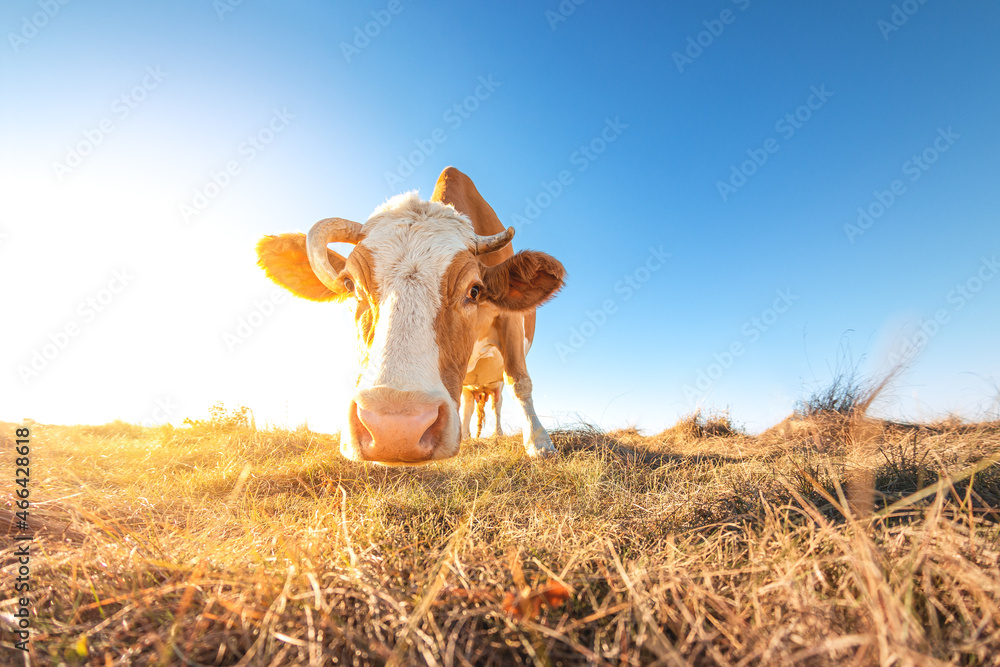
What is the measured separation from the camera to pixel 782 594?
1.07 metres

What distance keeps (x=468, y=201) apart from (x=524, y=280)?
2.79m

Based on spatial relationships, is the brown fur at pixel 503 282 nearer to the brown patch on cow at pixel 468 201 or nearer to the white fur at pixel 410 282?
the brown patch on cow at pixel 468 201

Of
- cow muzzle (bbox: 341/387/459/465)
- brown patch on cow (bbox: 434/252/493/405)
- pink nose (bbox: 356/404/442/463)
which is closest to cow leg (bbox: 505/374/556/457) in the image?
brown patch on cow (bbox: 434/252/493/405)

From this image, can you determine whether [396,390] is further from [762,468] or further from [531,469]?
[762,468]

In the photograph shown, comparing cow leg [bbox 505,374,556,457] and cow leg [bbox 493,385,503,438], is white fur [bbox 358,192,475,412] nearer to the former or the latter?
cow leg [bbox 505,374,556,457]

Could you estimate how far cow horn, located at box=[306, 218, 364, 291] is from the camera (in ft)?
12.2

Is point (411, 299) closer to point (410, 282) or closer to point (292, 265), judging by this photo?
point (410, 282)

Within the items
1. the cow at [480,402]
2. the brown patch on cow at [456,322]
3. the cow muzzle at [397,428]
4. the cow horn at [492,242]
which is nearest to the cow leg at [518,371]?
the cow horn at [492,242]

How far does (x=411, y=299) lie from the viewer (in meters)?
3.12

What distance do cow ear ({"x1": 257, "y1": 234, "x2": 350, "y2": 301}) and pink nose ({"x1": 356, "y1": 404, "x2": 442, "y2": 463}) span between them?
2311mm

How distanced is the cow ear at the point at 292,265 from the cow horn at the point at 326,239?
0.37 meters

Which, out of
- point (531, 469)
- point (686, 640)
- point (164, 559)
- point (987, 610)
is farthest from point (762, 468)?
point (164, 559)

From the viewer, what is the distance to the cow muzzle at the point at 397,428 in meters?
2.37

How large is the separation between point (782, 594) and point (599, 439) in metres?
4.48
